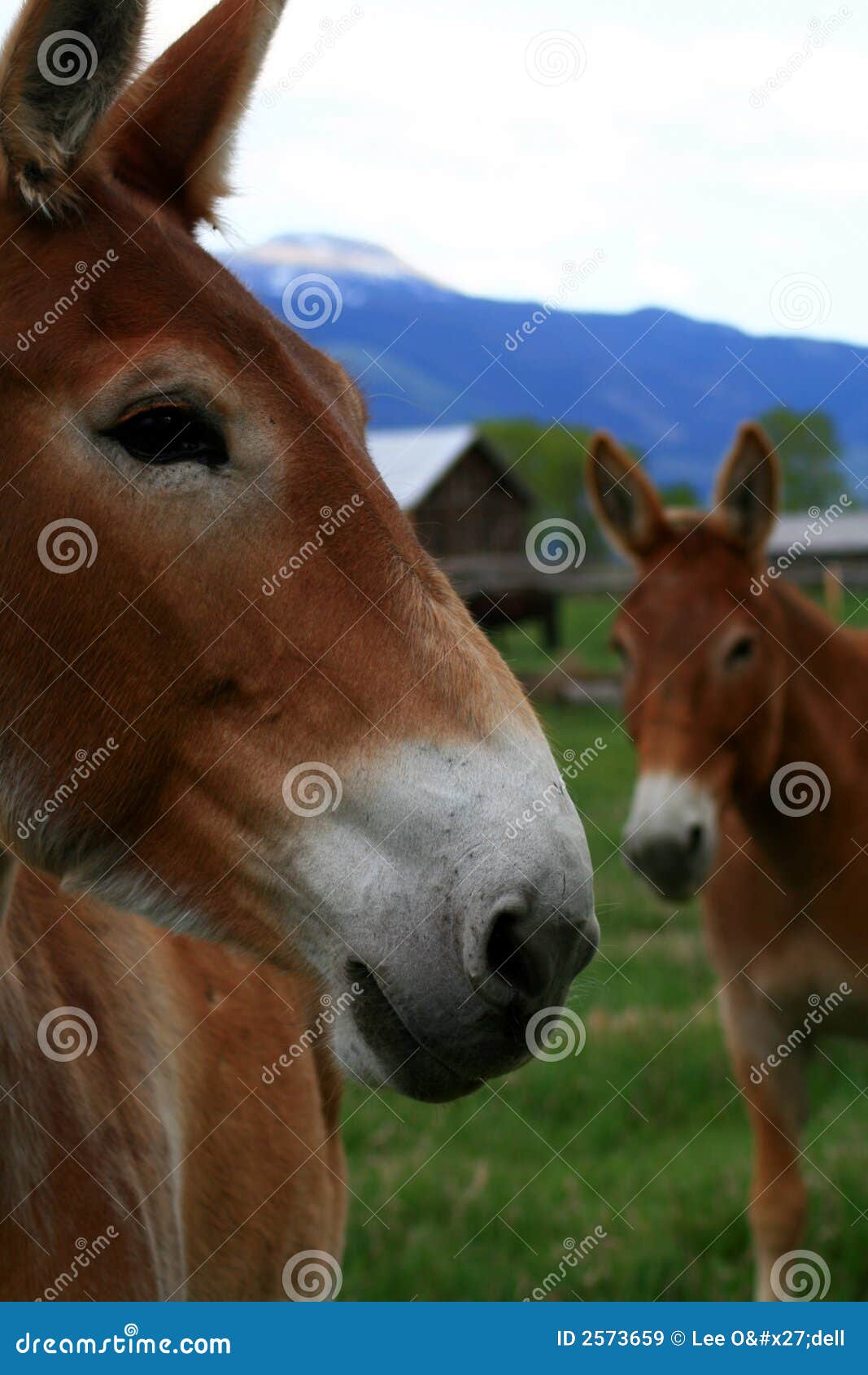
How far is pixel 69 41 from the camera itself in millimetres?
1840

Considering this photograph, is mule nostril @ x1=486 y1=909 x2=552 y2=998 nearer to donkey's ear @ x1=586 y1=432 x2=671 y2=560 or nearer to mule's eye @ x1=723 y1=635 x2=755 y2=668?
mule's eye @ x1=723 y1=635 x2=755 y2=668

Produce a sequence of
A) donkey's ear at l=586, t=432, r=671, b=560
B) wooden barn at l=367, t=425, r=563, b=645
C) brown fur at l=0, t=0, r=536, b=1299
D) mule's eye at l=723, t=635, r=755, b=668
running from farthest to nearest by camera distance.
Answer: wooden barn at l=367, t=425, r=563, b=645
donkey's ear at l=586, t=432, r=671, b=560
mule's eye at l=723, t=635, r=755, b=668
brown fur at l=0, t=0, r=536, b=1299

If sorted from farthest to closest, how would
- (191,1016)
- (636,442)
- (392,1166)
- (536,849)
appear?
(636,442), (392,1166), (191,1016), (536,849)

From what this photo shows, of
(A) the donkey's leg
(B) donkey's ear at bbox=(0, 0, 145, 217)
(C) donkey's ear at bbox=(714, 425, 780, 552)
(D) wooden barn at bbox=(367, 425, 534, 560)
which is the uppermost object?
(D) wooden barn at bbox=(367, 425, 534, 560)

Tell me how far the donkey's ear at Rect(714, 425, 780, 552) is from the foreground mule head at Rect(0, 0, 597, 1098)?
10.8 feet

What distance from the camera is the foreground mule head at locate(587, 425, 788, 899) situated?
4.42 m

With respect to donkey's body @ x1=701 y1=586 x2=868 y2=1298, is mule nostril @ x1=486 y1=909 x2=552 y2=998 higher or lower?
lower

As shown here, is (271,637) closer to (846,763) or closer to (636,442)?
(846,763)

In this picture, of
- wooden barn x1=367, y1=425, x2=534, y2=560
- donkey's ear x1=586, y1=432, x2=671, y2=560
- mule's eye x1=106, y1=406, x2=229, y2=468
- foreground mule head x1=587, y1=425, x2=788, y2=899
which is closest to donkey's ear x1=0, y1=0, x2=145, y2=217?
mule's eye x1=106, y1=406, x2=229, y2=468

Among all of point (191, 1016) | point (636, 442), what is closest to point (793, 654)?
point (191, 1016)

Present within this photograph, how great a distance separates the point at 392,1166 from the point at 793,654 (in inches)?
96.8

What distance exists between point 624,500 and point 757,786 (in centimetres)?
141

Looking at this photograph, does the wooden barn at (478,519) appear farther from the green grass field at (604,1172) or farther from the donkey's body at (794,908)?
the donkey's body at (794,908)

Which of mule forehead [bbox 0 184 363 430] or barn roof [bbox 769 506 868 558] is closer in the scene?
mule forehead [bbox 0 184 363 430]
